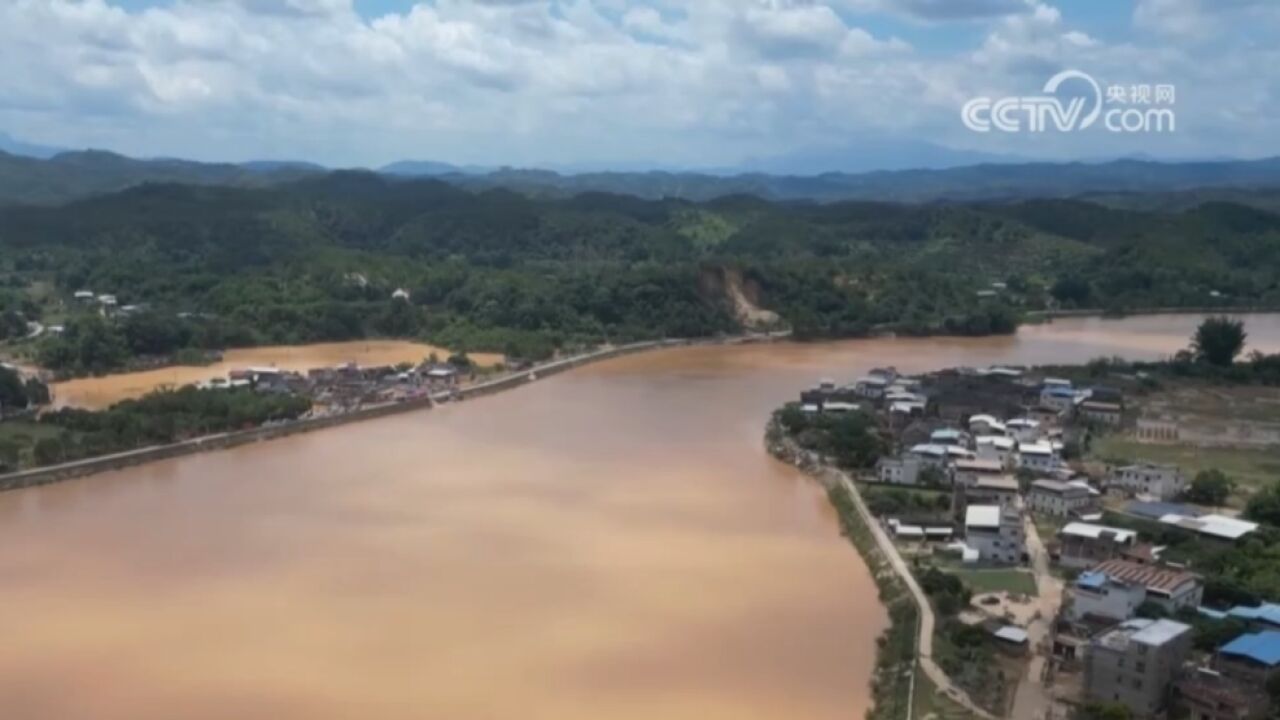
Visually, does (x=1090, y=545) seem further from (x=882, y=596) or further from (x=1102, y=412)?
(x=1102, y=412)

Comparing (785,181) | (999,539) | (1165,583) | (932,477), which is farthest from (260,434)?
(785,181)

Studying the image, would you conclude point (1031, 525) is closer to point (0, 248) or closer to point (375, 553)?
point (375, 553)

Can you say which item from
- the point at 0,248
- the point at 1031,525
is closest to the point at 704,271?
the point at 1031,525

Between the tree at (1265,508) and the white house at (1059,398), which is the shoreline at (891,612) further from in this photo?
the white house at (1059,398)

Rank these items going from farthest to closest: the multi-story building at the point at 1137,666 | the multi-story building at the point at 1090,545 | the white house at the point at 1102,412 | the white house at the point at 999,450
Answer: the white house at the point at 1102,412 → the white house at the point at 999,450 → the multi-story building at the point at 1090,545 → the multi-story building at the point at 1137,666

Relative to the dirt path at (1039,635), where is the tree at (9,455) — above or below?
above

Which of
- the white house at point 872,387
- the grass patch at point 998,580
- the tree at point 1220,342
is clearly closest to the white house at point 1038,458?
the grass patch at point 998,580

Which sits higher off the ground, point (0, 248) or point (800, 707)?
point (0, 248)
